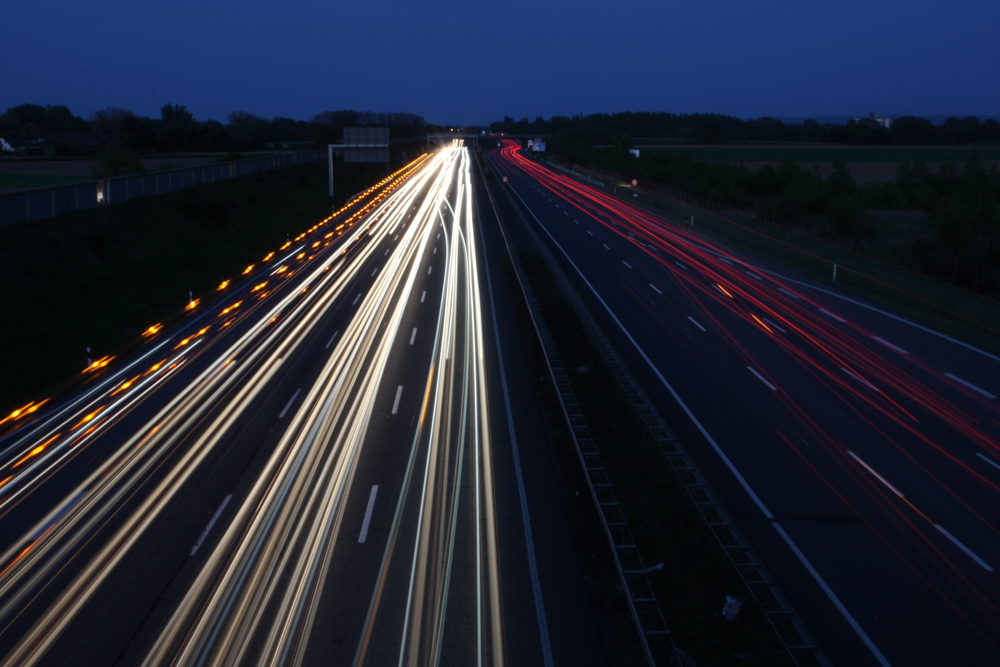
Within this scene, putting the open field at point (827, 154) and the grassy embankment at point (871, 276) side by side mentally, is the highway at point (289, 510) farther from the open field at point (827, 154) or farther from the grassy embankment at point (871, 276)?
the open field at point (827, 154)

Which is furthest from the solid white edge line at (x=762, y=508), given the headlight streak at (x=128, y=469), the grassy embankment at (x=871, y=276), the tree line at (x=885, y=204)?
the tree line at (x=885, y=204)

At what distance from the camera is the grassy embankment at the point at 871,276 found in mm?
27219

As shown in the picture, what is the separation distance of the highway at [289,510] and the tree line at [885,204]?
83.4ft

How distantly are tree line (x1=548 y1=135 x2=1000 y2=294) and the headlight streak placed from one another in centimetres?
2980

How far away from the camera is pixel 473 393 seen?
1814 centimetres

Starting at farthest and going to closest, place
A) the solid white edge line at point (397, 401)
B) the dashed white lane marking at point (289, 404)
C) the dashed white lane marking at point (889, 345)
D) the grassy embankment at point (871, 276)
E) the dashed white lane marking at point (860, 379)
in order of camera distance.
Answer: the grassy embankment at point (871, 276) → the dashed white lane marking at point (889, 345) → the dashed white lane marking at point (860, 379) → the solid white edge line at point (397, 401) → the dashed white lane marking at point (289, 404)

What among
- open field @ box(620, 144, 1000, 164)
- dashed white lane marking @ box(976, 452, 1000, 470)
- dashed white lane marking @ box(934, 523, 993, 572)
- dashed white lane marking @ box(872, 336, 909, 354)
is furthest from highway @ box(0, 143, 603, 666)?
open field @ box(620, 144, 1000, 164)

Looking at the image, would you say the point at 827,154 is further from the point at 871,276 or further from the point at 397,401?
the point at 397,401

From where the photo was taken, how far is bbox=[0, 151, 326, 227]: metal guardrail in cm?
2745

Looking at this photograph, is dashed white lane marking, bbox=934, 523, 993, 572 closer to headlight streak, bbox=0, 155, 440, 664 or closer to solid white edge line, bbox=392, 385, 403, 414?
solid white edge line, bbox=392, 385, 403, 414

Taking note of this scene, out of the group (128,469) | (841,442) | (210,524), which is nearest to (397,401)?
(128,469)

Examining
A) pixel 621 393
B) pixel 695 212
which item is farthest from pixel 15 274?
pixel 695 212

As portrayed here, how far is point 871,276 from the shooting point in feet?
113

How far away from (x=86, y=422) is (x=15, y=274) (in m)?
10.1
